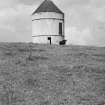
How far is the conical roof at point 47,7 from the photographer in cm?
3275

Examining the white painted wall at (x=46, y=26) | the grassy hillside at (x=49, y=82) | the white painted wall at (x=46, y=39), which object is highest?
the white painted wall at (x=46, y=26)

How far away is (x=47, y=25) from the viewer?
32.2 metres

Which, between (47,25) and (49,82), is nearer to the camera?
(49,82)

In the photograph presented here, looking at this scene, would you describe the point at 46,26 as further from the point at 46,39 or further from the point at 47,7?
the point at 47,7

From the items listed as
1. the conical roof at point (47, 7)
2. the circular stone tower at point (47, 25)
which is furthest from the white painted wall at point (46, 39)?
the conical roof at point (47, 7)

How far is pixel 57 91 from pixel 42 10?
Answer: 21.6m

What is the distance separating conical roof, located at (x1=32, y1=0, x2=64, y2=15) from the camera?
32.7 meters

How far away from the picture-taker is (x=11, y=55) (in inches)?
778

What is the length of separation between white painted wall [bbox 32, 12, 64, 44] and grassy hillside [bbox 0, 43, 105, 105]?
13.3 metres

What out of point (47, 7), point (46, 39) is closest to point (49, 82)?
point (46, 39)

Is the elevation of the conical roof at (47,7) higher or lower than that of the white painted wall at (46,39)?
higher

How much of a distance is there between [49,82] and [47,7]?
67.8ft

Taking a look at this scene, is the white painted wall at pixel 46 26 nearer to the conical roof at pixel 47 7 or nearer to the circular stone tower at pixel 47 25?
the circular stone tower at pixel 47 25

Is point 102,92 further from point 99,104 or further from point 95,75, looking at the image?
point 95,75
